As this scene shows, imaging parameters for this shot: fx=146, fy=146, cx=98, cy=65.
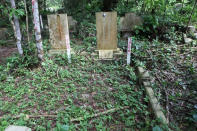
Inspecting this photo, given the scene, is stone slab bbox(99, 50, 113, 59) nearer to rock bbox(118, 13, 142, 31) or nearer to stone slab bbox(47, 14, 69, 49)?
Answer: stone slab bbox(47, 14, 69, 49)

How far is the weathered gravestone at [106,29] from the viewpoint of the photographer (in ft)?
13.5

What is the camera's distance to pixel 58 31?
444 centimetres

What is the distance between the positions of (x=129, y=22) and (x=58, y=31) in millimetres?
3511

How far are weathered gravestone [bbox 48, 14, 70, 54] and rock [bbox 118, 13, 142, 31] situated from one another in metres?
2.94

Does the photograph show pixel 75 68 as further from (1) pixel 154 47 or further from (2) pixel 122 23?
(2) pixel 122 23

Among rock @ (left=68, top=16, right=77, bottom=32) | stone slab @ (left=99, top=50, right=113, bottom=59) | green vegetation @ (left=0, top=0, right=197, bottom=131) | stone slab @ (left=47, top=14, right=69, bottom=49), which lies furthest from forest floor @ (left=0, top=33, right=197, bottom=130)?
rock @ (left=68, top=16, right=77, bottom=32)

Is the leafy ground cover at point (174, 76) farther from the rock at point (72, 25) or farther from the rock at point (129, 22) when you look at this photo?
the rock at point (72, 25)

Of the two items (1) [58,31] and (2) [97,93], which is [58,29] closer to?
(1) [58,31]

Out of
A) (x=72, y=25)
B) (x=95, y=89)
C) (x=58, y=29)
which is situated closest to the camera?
(x=95, y=89)

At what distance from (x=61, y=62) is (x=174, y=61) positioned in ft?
10.4

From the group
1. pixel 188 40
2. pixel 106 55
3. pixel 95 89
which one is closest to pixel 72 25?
pixel 106 55

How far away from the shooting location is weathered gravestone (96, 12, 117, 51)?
4125 millimetres

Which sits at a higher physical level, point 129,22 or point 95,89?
point 129,22

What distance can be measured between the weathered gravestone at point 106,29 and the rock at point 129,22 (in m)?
2.36
